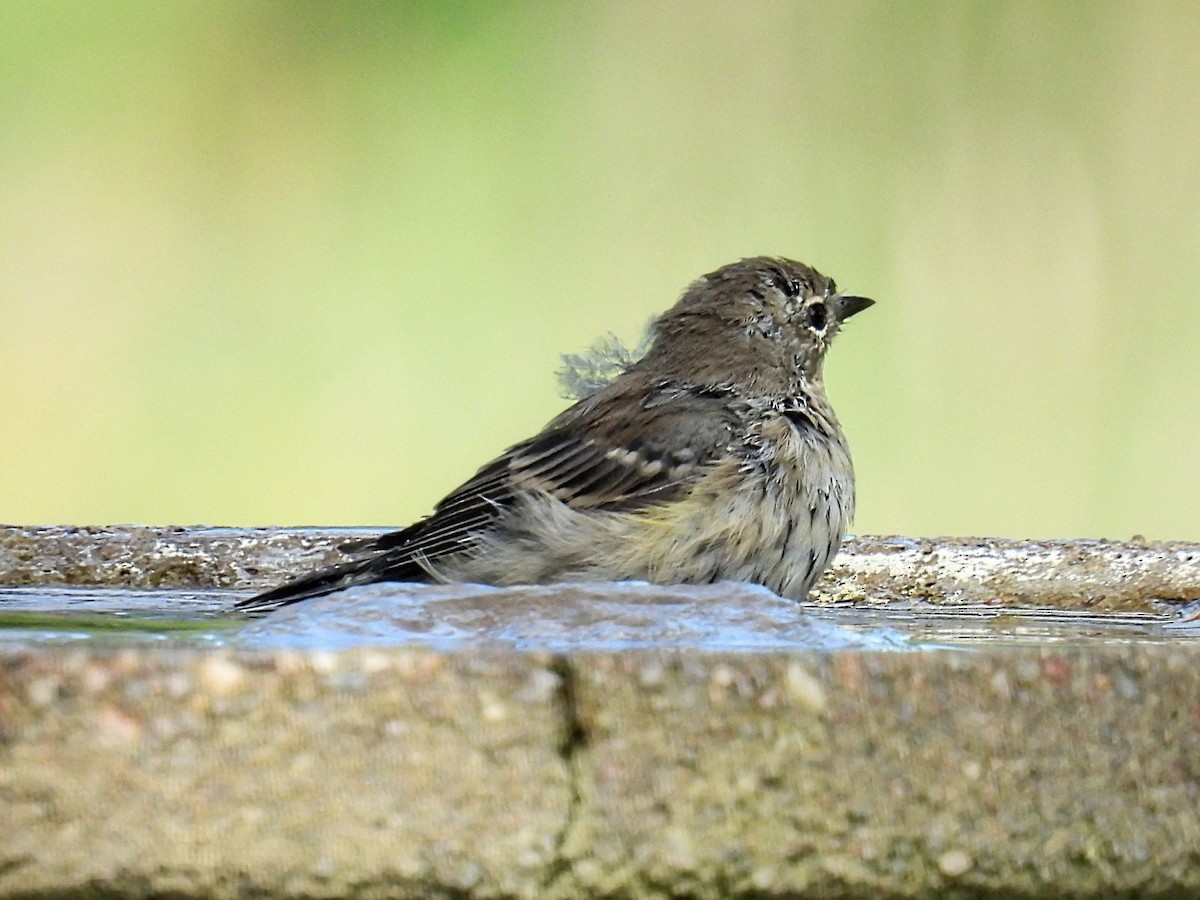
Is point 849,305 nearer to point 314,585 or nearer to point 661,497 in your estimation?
point 661,497

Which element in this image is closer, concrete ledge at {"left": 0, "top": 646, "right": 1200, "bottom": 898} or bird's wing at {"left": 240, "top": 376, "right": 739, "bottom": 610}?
concrete ledge at {"left": 0, "top": 646, "right": 1200, "bottom": 898}

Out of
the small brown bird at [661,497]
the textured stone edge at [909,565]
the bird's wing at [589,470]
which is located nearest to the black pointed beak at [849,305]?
the small brown bird at [661,497]

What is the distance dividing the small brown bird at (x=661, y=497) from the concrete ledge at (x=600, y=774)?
1857 mm

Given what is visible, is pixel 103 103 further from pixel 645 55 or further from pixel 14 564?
pixel 14 564

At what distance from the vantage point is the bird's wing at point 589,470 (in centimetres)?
357

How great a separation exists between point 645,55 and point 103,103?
1939 mm

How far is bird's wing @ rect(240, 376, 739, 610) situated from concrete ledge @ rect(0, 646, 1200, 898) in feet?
6.78

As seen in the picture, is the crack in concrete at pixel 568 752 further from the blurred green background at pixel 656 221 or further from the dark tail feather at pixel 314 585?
the blurred green background at pixel 656 221

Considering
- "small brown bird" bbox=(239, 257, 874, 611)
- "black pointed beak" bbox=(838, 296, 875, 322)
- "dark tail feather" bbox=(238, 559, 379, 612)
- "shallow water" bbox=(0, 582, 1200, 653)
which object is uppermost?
"black pointed beak" bbox=(838, 296, 875, 322)

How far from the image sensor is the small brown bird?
3494 millimetres

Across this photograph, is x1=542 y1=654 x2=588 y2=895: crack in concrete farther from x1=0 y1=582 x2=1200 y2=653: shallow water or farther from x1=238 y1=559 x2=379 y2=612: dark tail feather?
x1=238 y1=559 x2=379 y2=612: dark tail feather

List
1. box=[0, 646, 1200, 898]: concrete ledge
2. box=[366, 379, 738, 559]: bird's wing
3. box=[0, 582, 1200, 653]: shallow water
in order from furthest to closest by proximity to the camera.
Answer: box=[366, 379, 738, 559]: bird's wing, box=[0, 582, 1200, 653]: shallow water, box=[0, 646, 1200, 898]: concrete ledge

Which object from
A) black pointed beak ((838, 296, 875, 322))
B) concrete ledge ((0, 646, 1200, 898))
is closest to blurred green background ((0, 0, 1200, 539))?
black pointed beak ((838, 296, 875, 322))

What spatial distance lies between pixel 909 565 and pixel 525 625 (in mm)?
1758
